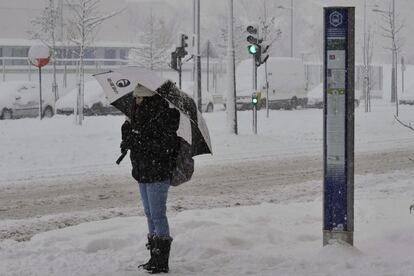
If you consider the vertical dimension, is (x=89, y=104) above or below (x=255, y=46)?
below

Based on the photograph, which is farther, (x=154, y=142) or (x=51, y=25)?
(x=51, y=25)

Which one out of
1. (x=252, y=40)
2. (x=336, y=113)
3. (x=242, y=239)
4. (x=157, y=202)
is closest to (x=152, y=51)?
(x=252, y=40)

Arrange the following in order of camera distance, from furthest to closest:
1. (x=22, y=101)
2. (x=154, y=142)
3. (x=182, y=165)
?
(x=22, y=101), (x=182, y=165), (x=154, y=142)

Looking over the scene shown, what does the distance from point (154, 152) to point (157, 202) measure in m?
0.43

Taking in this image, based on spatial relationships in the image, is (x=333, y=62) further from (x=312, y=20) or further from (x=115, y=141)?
(x=312, y=20)

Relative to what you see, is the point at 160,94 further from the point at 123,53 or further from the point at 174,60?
the point at 123,53

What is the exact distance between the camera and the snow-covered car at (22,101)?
30.1 meters

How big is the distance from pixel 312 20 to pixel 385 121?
69.2 metres

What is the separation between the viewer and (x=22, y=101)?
101 ft

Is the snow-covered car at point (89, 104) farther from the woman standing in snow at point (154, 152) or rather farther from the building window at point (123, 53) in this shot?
the building window at point (123, 53)

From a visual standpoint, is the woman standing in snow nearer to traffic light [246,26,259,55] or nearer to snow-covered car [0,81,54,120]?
traffic light [246,26,259,55]

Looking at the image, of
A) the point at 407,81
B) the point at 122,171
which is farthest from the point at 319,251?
the point at 407,81

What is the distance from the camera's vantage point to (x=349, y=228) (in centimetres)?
700

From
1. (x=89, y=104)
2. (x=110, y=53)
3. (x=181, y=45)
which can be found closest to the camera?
(x=181, y=45)
